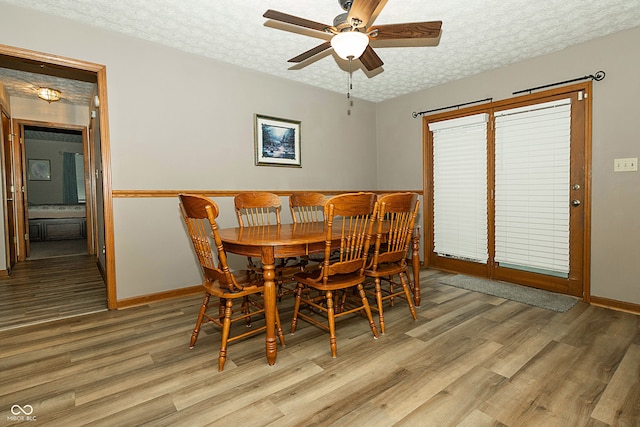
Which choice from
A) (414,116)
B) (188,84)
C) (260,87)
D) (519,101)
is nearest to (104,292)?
(188,84)

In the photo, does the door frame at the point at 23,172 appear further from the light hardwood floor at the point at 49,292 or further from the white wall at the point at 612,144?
the white wall at the point at 612,144

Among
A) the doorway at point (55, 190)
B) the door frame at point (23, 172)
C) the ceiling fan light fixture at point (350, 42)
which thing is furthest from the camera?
the doorway at point (55, 190)

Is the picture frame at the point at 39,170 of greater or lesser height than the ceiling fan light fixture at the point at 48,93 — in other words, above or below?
below

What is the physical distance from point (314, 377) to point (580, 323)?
2187 mm

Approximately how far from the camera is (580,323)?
2527 millimetres

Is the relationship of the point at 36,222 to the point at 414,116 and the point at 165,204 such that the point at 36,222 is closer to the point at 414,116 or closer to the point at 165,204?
the point at 165,204

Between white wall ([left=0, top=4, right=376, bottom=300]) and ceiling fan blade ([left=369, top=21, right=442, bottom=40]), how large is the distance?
1914 mm

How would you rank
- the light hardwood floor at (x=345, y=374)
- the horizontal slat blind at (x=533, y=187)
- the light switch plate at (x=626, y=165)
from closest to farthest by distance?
the light hardwood floor at (x=345, y=374) < the light switch plate at (x=626, y=165) < the horizontal slat blind at (x=533, y=187)

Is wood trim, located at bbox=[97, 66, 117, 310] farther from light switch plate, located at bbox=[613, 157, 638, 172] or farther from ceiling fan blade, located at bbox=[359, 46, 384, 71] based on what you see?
light switch plate, located at bbox=[613, 157, 638, 172]

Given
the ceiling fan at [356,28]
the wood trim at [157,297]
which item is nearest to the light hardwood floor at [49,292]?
the wood trim at [157,297]

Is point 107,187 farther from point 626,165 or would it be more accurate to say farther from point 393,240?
point 626,165

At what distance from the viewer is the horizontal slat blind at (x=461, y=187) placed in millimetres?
3875

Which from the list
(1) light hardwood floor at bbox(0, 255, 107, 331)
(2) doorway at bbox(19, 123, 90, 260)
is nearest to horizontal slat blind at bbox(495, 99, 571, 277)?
(1) light hardwood floor at bbox(0, 255, 107, 331)

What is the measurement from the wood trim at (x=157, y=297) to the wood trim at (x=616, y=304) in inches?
150
